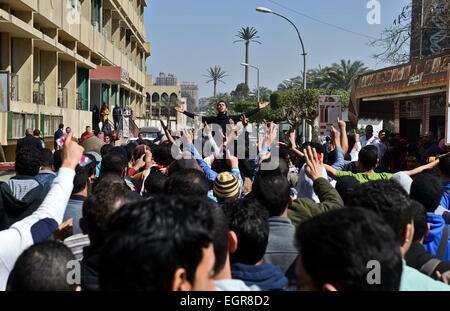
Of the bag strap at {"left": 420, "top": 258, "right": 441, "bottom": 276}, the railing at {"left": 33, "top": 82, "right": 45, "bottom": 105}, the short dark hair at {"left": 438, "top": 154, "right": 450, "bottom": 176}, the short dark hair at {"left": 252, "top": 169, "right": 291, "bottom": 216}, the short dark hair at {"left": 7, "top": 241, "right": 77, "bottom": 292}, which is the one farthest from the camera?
the railing at {"left": 33, "top": 82, "right": 45, "bottom": 105}

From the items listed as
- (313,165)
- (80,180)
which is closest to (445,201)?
(313,165)

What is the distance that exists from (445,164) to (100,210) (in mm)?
3744

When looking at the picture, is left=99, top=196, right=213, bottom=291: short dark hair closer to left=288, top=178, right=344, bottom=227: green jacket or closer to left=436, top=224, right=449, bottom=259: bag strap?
left=288, top=178, right=344, bottom=227: green jacket

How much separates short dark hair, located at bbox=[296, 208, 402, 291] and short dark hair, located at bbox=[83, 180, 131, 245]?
1.40 meters

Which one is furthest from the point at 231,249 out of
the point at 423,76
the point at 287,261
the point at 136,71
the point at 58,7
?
the point at 136,71

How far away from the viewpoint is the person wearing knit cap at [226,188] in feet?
13.1

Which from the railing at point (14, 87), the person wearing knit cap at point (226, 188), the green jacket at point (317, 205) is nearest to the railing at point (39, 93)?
the railing at point (14, 87)

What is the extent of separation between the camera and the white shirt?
2617mm

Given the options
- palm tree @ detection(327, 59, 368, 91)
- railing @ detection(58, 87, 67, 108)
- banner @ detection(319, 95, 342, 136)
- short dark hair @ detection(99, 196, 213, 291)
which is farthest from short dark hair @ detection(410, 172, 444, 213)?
palm tree @ detection(327, 59, 368, 91)

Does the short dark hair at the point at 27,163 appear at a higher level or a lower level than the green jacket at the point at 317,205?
higher

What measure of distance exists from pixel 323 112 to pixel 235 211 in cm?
882

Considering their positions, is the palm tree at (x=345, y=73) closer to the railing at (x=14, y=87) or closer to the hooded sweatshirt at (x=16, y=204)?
the railing at (x=14, y=87)

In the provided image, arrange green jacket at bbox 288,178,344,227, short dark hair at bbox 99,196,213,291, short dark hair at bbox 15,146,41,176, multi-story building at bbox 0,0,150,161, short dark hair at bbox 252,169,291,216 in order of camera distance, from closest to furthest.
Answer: short dark hair at bbox 99,196,213,291 < short dark hair at bbox 252,169,291,216 < green jacket at bbox 288,178,344,227 < short dark hair at bbox 15,146,41,176 < multi-story building at bbox 0,0,150,161

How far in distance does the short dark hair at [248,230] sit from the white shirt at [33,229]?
0.98 m
